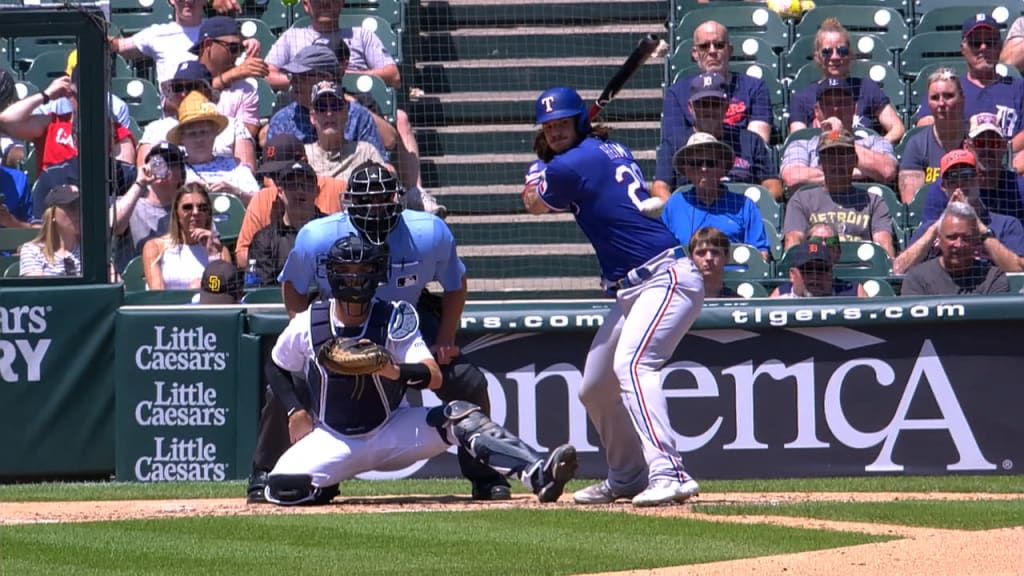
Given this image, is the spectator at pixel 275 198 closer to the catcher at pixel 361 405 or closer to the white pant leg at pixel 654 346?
the catcher at pixel 361 405

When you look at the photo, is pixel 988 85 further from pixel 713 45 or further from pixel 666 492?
pixel 666 492

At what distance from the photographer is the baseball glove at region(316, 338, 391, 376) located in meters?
7.29

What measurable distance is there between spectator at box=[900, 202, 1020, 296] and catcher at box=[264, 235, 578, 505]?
9.35ft

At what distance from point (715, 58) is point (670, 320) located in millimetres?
4445

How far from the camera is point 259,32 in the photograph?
504 inches

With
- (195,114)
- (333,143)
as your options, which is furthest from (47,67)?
(333,143)

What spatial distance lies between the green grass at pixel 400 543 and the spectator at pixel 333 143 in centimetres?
381

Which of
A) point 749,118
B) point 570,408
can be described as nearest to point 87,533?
point 570,408

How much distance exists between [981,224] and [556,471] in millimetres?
3703

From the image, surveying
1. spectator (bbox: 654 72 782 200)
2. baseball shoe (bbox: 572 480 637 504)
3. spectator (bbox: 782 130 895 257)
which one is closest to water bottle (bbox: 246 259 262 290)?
spectator (bbox: 654 72 782 200)

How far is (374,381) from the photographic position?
7723mm

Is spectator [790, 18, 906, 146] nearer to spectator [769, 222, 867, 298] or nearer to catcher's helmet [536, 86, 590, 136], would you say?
spectator [769, 222, 867, 298]

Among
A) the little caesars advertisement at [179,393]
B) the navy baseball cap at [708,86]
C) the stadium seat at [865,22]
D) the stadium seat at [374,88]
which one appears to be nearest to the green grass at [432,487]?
the little caesars advertisement at [179,393]

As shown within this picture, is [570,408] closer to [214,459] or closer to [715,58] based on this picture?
[214,459]
